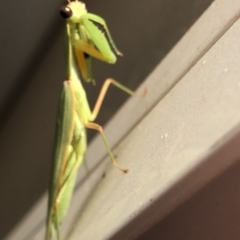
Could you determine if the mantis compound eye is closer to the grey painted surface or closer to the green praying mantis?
the green praying mantis

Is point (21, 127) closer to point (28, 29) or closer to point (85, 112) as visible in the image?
point (28, 29)

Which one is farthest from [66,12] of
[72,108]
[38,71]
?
[38,71]

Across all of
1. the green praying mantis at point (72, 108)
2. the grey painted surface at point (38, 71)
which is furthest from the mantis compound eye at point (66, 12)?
the grey painted surface at point (38, 71)

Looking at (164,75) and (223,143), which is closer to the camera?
(223,143)

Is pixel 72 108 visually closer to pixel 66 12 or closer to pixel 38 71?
pixel 66 12

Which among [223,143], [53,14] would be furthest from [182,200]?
[53,14]

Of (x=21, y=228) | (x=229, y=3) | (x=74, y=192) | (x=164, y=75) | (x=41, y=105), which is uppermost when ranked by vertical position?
(x=229, y=3)

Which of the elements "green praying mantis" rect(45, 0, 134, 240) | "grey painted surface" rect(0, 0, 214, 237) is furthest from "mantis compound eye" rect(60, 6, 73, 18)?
"grey painted surface" rect(0, 0, 214, 237)
